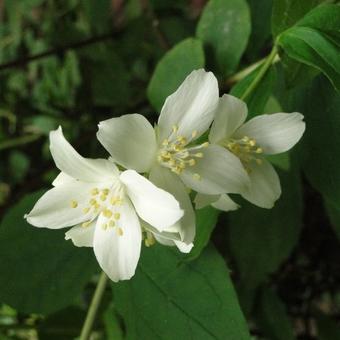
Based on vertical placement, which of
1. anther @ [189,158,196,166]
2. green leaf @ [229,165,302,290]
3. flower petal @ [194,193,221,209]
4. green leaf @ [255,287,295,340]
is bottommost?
green leaf @ [255,287,295,340]

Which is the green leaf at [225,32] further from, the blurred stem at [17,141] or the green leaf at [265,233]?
the blurred stem at [17,141]

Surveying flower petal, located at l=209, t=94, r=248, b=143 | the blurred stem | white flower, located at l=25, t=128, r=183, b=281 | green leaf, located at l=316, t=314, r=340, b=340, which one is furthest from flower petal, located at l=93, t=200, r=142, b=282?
the blurred stem

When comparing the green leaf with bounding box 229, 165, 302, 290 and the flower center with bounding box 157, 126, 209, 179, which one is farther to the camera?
the green leaf with bounding box 229, 165, 302, 290

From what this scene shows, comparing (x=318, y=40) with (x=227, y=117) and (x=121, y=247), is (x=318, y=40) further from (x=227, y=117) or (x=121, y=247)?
(x=121, y=247)

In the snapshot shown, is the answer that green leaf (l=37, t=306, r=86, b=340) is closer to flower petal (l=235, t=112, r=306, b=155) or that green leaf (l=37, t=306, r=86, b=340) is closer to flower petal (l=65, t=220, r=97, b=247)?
flower petal (l=65, t=220, r=97, b=247)

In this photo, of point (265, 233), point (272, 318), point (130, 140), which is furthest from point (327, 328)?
point (130, 140)

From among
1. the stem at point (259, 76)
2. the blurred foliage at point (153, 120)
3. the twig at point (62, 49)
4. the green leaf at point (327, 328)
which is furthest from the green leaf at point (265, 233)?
the twig at point (62, 49)

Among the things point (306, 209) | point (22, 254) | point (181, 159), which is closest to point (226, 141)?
point (181, 159)
